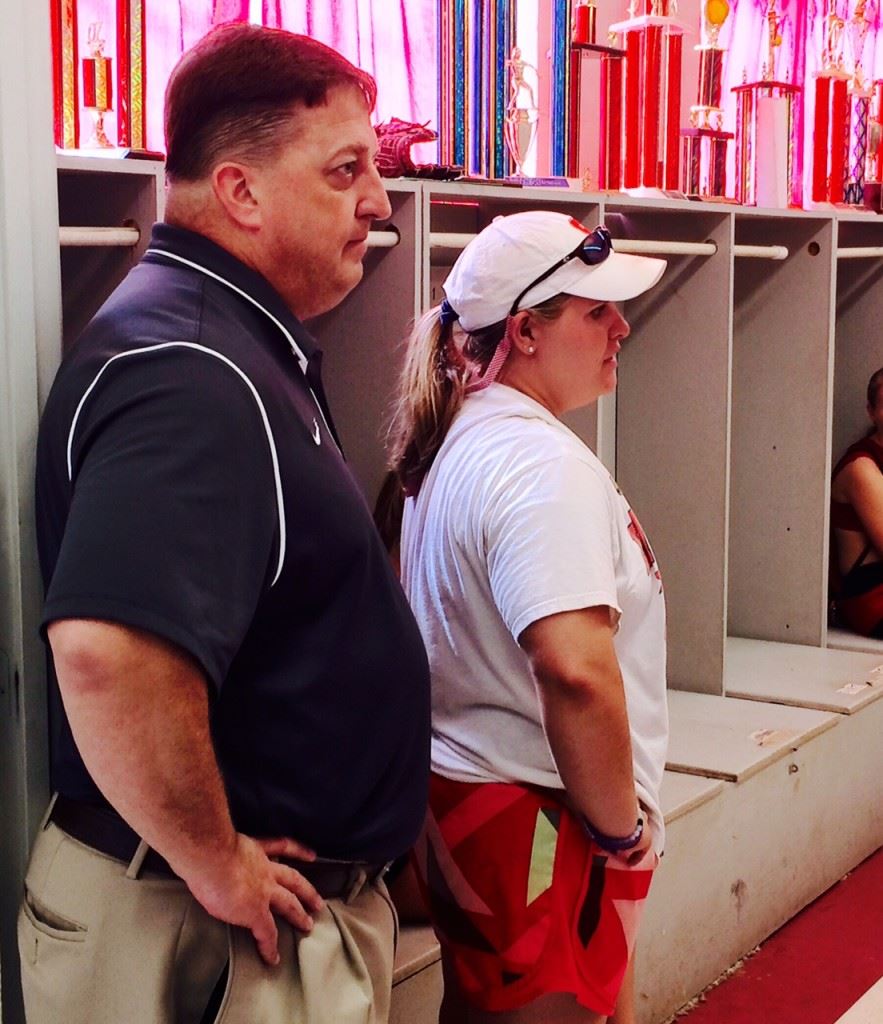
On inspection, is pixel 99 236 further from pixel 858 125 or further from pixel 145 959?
pixel 858 125

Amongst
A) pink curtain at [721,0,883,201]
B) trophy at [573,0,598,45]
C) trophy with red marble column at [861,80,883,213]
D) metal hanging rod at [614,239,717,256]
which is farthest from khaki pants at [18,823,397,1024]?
trophy with red marble column at [861,80,883,213]

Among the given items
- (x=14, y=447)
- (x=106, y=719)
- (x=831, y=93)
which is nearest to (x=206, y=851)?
(x=106, y=719)

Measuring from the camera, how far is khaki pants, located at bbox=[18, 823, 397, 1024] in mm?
1215

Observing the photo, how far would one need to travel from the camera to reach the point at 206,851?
1141 mm

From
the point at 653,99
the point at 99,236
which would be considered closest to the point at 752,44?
the point at 653,99

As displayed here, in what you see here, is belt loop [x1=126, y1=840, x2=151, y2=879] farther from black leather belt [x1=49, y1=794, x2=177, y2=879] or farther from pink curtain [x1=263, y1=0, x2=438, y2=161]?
pink curtain [x1=263, y1=0, x2=438, y2=161]

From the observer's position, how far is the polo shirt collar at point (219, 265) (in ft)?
4.08

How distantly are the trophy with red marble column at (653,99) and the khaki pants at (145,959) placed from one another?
2382 mm

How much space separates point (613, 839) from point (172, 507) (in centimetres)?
81

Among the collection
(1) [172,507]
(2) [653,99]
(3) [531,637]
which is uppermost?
(2) [653,99]

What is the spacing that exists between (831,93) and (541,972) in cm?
316

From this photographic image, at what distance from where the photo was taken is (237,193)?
1.25 metres

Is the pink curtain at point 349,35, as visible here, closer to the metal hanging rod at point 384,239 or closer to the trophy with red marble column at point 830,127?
the metal hanging rod at point 384,239

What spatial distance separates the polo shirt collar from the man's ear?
1.4 inches
